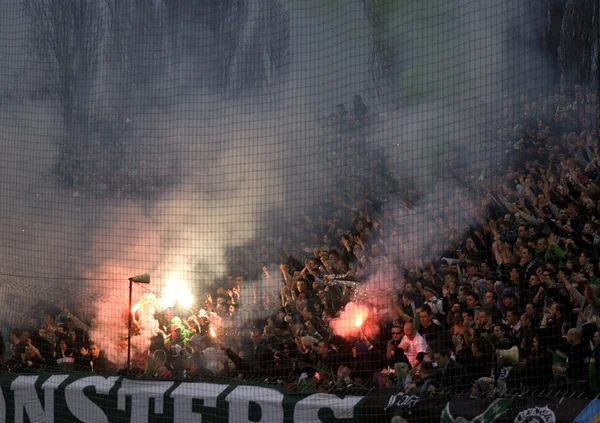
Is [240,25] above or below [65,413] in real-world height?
above

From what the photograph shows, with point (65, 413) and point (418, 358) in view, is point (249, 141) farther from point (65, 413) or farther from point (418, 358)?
point (418, 358)

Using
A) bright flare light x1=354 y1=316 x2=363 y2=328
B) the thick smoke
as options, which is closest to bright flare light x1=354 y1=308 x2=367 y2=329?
bright flare light x1=354 y1=316 x2=363 y2=328

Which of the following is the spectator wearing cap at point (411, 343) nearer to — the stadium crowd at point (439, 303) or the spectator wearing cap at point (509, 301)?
the stadium crowd at point (439, 303)

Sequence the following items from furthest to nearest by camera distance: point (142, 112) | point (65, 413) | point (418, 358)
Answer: point (142, 112), point (65, 413), point (418, 358)

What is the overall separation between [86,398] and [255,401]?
1.93 meters

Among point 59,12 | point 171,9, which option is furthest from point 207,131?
point 59,12

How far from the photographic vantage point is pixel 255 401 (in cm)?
769

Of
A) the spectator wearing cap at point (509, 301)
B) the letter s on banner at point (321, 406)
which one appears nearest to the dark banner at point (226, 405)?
the letter s on banner at point (321, 406)

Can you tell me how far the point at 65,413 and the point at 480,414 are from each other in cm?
425

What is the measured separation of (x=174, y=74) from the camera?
13.8 metres

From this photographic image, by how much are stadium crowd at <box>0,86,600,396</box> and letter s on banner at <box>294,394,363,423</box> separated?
193mm

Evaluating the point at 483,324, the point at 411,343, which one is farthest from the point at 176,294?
the point at 483,324

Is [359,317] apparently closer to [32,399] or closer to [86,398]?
[86,398]

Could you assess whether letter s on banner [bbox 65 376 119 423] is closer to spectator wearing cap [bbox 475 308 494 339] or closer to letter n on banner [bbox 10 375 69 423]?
letter n on banner [bbox 10 375 69 423]
